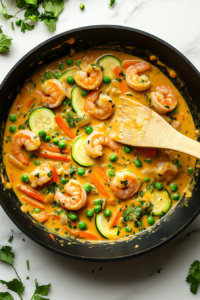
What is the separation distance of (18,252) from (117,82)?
3.19 metres

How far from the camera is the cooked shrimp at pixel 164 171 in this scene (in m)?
4.75

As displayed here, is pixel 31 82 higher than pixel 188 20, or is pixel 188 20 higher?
pixel 188 20

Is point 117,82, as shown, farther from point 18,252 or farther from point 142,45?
point 18,252

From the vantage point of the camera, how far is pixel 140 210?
4.79 m

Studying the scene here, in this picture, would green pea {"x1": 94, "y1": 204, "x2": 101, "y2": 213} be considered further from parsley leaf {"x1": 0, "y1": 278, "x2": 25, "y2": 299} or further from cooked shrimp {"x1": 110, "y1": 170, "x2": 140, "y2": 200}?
parsley leaf {"x1": 0, "y1": 278, "x2": 25, "y2": 299}

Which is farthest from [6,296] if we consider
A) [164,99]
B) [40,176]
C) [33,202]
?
[164,99]

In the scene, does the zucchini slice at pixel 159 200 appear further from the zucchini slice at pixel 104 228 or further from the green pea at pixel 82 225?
the green pea at pixel 82 225

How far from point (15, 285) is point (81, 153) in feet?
7.60

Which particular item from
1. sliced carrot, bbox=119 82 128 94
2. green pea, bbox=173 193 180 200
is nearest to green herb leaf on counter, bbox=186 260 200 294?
green pea, bbox=173 193 180 200

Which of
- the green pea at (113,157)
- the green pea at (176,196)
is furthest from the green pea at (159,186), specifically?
the green pea at (113,157)

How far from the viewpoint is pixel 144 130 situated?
15.1 ft

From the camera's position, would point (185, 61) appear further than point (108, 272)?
No

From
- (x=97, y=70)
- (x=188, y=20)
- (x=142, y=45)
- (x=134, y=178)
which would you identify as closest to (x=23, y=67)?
(x=97, y=70)

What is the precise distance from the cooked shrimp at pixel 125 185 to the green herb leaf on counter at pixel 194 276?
1482 millimetres
